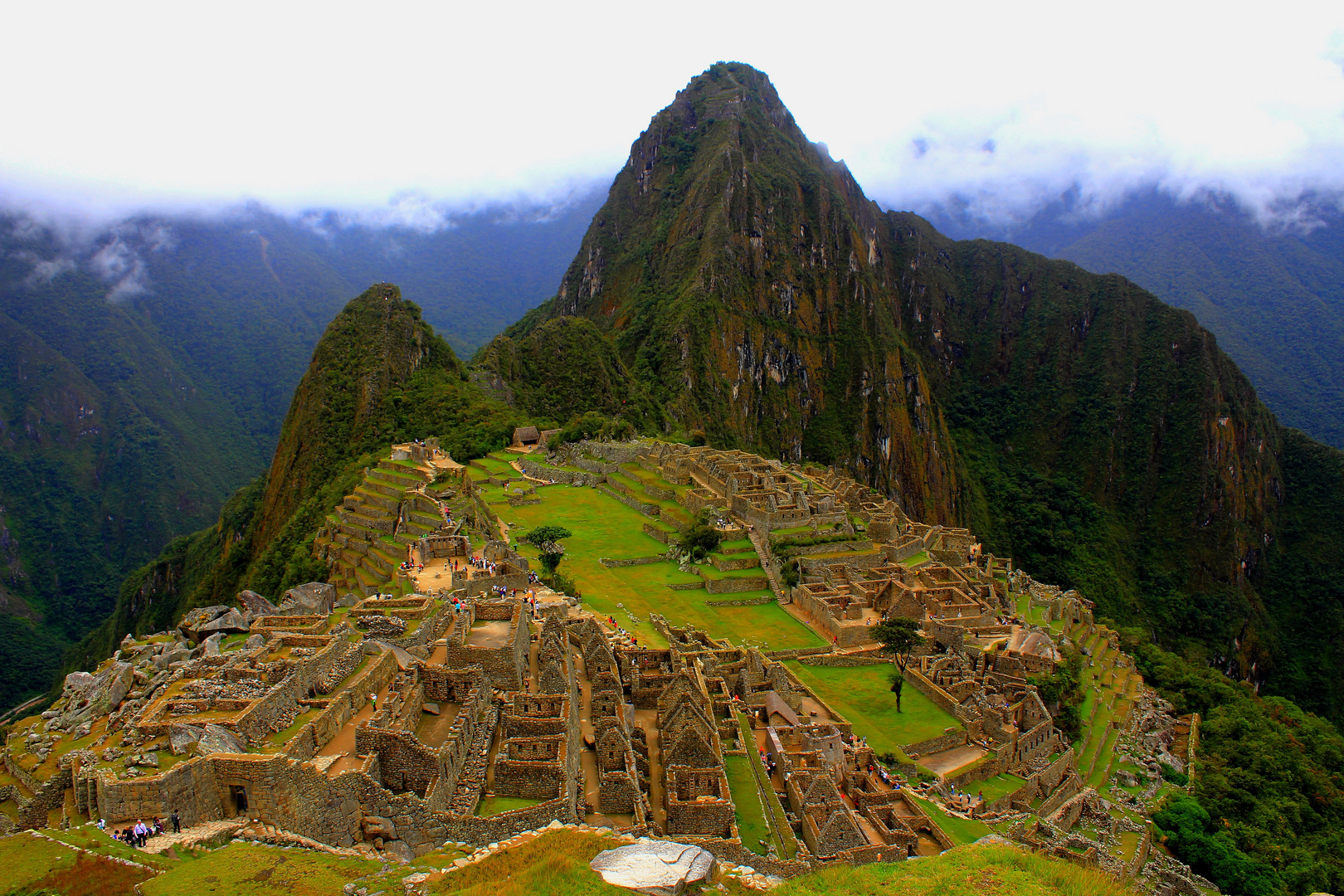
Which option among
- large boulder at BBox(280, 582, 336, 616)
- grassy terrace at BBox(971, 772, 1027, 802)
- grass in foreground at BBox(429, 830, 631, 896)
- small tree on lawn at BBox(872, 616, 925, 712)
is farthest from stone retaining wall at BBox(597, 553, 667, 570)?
Result: grass in foreground at BBox(429, 830, 631, 896)

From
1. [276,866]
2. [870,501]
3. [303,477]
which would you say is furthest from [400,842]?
[303,477]

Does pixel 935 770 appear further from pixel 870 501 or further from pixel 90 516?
pixel 90 516

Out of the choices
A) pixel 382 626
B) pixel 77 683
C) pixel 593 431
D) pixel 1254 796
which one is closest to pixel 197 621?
pixel 77 683

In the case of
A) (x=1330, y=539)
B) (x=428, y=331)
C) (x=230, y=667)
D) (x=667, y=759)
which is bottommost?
(x=1330, y=539)

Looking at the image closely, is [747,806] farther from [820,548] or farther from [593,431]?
[593,431]

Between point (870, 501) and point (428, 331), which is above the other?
point (428, 331)

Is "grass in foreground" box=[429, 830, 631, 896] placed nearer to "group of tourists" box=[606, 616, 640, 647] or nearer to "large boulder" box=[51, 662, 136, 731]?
"large boulder" box=[51, 662, 136, 731]

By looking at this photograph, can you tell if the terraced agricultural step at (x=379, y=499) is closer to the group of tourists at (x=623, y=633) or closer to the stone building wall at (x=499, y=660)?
the group of tourists at (x=623, y=633)
